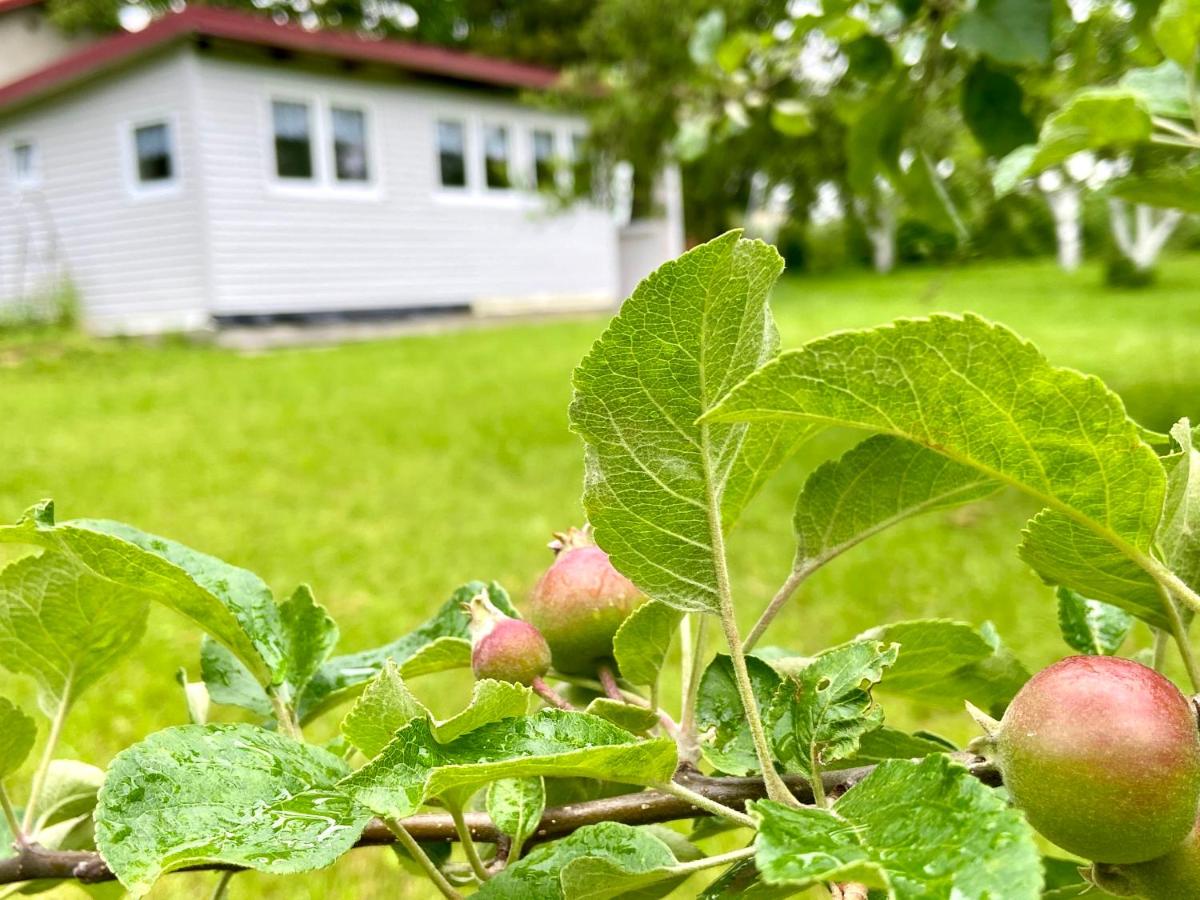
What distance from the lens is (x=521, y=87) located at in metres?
14.5

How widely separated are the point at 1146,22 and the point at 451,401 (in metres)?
6.90

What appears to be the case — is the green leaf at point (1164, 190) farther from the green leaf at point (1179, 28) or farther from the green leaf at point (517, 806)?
the green leaf at point (517, 806)

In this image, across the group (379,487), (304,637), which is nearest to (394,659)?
(304,637)

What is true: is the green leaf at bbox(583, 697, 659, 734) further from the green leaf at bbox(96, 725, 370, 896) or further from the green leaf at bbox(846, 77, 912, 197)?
the green leaf at bbox(846, 77, 912, 197)

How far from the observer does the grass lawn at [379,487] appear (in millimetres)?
3537

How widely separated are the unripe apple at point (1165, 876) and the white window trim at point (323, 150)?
12826 millimetres

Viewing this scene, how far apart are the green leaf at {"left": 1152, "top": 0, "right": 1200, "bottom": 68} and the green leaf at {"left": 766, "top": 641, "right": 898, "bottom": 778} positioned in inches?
Result: 31.7

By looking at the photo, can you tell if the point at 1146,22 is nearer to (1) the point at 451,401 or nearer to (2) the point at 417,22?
(1) the point at 451,401

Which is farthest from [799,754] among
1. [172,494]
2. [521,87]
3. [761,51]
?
[521,87]

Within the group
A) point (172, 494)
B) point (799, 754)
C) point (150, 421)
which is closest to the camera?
point (799, 754)

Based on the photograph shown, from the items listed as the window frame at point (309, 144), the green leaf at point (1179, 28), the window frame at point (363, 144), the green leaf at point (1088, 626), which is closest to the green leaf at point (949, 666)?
the green leaf at point (1088, 626)

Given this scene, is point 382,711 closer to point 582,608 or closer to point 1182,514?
point 582,608

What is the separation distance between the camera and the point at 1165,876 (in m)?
0.47

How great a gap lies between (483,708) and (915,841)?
0.19m
